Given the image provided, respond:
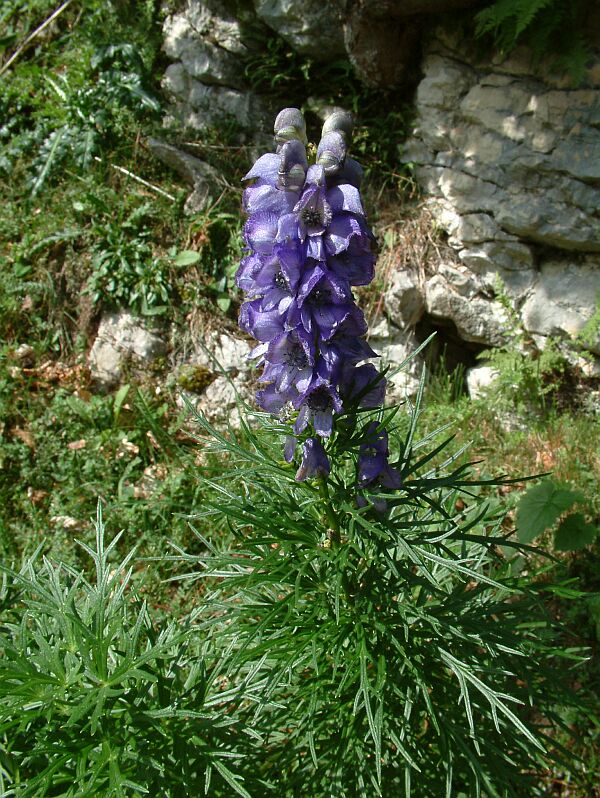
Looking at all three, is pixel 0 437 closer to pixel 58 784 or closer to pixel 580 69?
pixel 58 784

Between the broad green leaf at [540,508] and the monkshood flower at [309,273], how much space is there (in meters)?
1.70

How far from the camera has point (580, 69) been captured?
12.2ft

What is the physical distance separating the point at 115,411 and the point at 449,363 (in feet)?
7.54

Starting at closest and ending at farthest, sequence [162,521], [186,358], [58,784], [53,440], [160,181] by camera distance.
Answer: [58,784]
[162,521]
[53,440]
[186,358]
[160,181]

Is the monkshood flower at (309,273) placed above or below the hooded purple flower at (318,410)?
above

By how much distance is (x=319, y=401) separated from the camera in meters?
1.69

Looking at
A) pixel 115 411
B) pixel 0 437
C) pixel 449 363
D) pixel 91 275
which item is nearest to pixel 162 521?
pixel 115 411

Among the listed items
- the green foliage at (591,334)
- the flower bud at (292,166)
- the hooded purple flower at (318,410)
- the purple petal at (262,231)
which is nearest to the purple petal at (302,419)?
the hooded purple flower at (318,410)

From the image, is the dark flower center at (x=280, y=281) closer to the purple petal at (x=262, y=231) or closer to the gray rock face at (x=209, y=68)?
the purple petal at (x=262, y=231)

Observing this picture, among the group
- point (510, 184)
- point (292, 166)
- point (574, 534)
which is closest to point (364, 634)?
point (292, 166)

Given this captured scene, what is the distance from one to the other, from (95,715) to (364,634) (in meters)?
0.74

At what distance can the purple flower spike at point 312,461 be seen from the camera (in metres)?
1.74

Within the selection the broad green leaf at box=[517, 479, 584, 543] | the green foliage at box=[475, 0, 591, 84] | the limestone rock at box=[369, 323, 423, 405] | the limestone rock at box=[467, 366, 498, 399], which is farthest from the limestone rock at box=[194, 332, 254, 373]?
the green foliage at box=[475, 0, 591, 84]

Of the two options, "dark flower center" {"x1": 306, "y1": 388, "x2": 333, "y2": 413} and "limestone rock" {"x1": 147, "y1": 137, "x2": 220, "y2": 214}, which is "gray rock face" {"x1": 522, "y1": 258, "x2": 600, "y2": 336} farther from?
"dark flower center" {"x1": 306, "y1": 388, "x2": 333, "y2": 413}
